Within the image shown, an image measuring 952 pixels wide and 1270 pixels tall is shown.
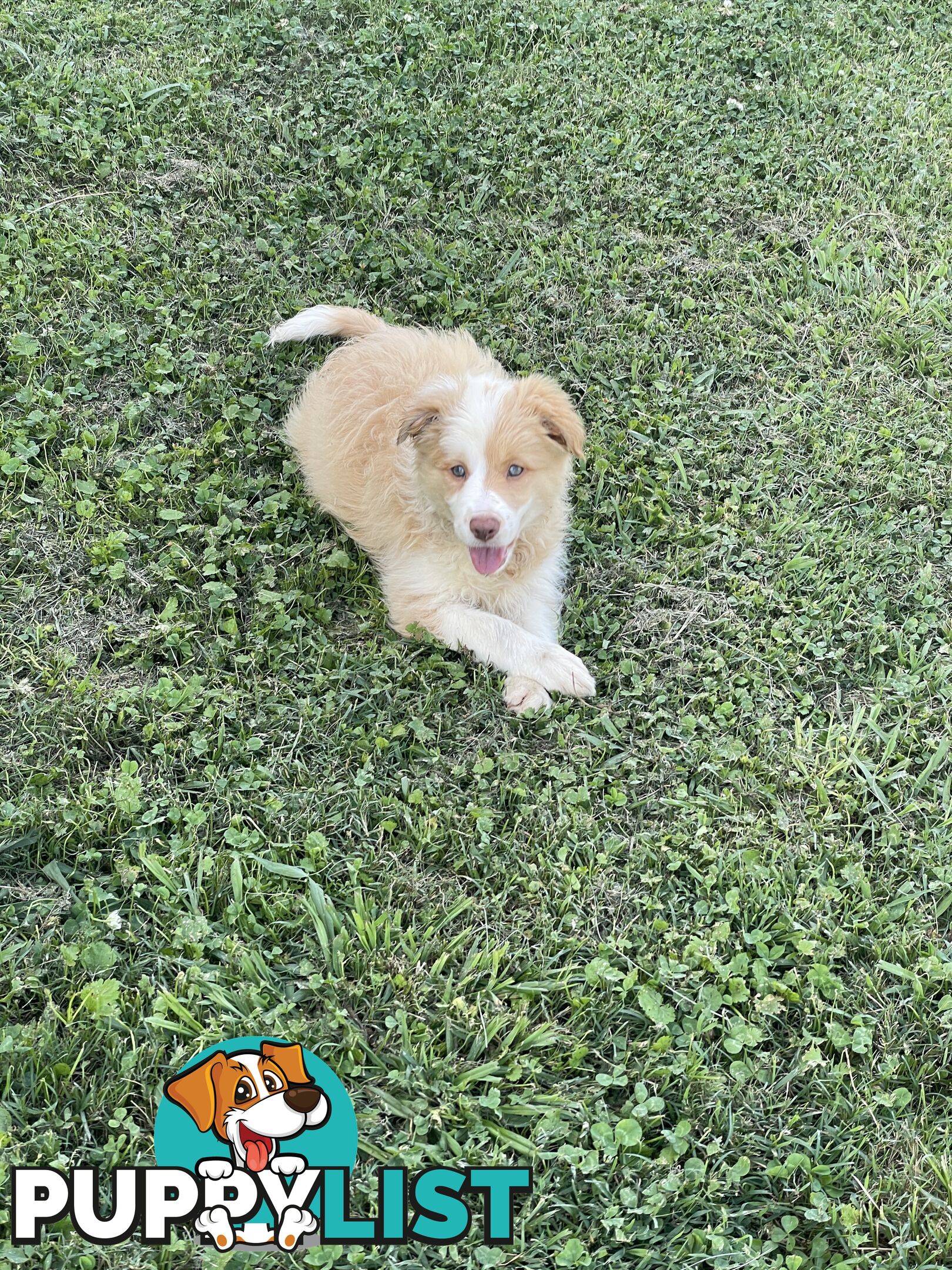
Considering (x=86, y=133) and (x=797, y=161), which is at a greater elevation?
(x=797, y=161)

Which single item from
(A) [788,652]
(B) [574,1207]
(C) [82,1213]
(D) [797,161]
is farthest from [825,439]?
(C) [82,1213]

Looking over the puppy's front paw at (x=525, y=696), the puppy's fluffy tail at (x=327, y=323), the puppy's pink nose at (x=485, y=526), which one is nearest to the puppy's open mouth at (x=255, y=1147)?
the puppy's front paw at (x=525, y=696)

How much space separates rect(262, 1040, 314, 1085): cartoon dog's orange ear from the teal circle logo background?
9 centimetres

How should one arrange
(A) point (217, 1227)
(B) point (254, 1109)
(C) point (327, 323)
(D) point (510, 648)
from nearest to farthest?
(A) point (217, 1227)
(B) point (254, 1109)
(D) point (510, 648)
(C) point (327, 323)

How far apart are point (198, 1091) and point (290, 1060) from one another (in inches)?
8.3

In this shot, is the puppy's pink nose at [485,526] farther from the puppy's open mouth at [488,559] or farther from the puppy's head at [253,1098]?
the puppy's head at [253,1098]

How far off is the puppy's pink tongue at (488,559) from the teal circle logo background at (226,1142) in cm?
166

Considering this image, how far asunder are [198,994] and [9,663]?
4.30ft

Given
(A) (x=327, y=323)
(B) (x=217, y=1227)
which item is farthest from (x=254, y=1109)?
(A) (x=327, y=323)

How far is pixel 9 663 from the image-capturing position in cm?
310

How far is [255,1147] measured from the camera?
7.11 ft

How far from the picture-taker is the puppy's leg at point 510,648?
3.29 m

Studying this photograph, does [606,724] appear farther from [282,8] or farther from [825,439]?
[282,8]

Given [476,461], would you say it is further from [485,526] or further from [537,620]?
[537,620]
